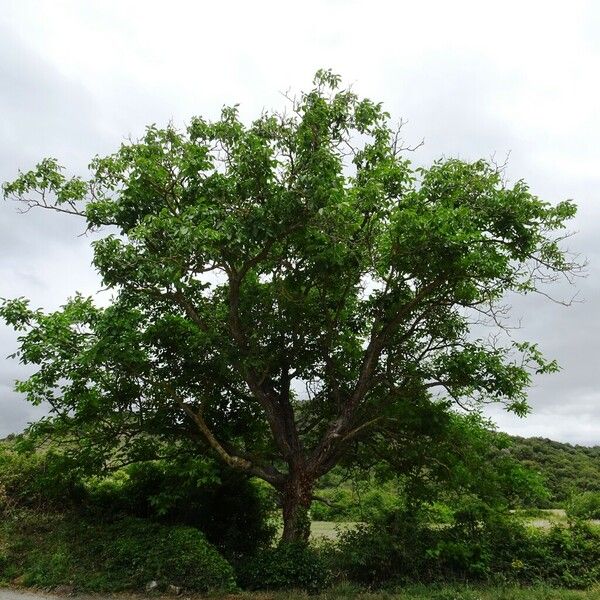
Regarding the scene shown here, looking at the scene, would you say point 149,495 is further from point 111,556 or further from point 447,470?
point 447,470

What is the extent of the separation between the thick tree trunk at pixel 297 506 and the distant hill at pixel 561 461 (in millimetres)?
18561

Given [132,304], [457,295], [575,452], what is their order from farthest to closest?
1. [575,452]
2. [457,295]
3. [132,304]

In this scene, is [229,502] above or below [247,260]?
below

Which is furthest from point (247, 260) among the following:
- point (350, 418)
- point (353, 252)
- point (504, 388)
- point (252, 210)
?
point (504, 388)

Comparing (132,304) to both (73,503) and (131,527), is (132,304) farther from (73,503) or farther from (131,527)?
(73,503)

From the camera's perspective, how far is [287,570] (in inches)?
431

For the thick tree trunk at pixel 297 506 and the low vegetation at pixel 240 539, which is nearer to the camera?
the low vegetation at pixel 240 539

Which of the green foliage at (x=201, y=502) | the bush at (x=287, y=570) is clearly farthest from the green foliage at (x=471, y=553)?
the green foliage at (x=201, y=502)

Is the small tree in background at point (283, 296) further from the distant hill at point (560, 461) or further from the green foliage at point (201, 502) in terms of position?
the distant hill at point (560, 461)

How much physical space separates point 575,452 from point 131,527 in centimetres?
4246

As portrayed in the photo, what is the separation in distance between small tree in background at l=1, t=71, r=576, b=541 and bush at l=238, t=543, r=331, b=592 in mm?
661

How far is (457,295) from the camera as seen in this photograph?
39.7 ft

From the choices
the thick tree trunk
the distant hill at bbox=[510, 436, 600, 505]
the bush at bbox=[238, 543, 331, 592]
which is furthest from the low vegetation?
the distant hill at bbox=[510, 436, 600, 505]

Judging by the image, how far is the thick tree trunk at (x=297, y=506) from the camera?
1195 centimetres
